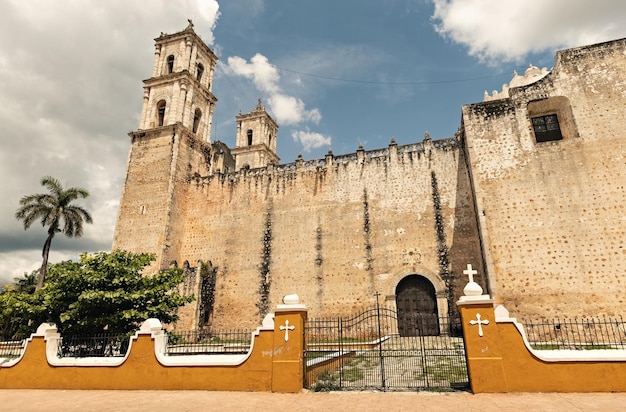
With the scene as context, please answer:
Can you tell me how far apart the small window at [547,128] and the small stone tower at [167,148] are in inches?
604

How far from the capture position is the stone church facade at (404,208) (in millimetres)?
11383

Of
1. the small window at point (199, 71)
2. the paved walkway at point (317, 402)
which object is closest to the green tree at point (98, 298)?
the paved walkway at point (317, 402)

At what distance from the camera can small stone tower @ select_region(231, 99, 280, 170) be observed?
97.1 feet

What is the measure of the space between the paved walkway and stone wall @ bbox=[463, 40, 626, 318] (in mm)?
6588

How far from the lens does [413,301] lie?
14461mm

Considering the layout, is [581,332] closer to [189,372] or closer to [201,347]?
[189,372]

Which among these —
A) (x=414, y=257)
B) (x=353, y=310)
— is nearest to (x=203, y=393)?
(x=353, y=310)

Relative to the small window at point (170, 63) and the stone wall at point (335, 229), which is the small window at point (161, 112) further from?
the stone wall at point (335, 229)

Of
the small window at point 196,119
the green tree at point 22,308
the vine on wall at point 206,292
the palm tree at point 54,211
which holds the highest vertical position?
the small window at point 196,119

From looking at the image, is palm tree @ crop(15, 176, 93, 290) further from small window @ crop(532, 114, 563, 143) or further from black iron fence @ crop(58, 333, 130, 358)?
small window @ crop(532, 114, 563, 143)

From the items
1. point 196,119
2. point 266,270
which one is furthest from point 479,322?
point 196,119

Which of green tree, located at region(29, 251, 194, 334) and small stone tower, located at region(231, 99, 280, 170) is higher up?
small stone tower, located at region(231, 99, 280, 170)

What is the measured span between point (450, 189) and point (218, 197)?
1082cm

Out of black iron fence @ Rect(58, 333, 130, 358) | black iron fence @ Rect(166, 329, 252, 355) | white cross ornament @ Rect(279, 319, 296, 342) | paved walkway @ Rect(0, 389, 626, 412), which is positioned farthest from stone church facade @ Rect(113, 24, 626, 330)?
black iron fence @ Rect(58, 333, 130, 358)
